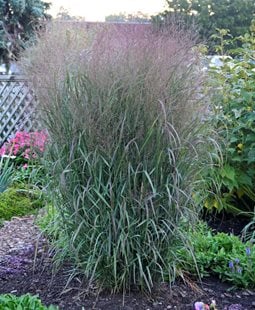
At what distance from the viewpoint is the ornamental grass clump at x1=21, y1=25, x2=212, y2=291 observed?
2305 millimetres

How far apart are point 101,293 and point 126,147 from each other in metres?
0.81

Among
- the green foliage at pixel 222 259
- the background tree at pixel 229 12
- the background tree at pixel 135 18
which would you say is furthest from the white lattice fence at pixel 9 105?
the background tree at pixel 229 12

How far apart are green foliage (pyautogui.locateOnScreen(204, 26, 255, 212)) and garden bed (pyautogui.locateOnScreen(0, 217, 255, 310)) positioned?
129cm

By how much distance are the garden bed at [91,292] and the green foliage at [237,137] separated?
50.9 inches

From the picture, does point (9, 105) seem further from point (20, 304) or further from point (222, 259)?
point (20, 304)

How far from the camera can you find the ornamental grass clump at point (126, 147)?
2.30 metres

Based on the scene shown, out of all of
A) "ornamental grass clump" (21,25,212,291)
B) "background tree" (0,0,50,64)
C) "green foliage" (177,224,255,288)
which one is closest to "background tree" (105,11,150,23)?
"ornamental grass clump" (21,25,212,291)

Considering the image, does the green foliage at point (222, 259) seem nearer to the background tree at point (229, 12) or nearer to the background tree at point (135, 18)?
the background tree at point (135, 18)

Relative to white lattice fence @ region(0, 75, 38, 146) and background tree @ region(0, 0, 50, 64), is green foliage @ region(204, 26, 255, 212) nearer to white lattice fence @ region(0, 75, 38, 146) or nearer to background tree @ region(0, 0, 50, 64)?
white lattice fence @ region(0, 75, 38, 146)

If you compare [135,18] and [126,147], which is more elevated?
[135,18]

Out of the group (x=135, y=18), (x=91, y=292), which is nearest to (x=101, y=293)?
(x=91, y=292)

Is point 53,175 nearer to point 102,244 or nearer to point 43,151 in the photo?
point 43,151

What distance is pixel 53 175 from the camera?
8.11 feet

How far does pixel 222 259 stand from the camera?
9.23 feet
